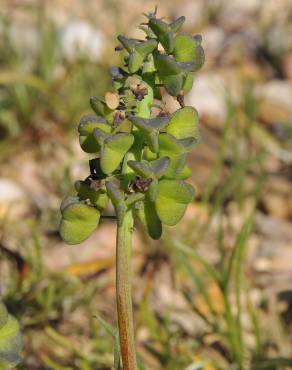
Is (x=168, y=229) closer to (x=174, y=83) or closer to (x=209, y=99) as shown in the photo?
(x=209, y=99)

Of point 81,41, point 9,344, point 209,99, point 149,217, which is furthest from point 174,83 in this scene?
point 81,41

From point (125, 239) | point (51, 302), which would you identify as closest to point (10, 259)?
point (51, 302)

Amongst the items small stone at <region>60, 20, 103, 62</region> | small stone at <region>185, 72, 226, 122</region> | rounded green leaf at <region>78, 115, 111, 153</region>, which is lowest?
rounded green leaf at <region>78, 115, 111, 153</region>

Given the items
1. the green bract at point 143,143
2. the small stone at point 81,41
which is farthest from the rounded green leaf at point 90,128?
the small stone at point 81,41

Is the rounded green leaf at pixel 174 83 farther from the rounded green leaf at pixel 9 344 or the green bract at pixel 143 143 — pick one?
the rounded green leaf at pixel 9 344

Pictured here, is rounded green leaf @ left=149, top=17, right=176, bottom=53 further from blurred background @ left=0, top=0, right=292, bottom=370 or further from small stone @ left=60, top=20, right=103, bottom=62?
small stone @ left=60, top=20, right=103, bottom=62

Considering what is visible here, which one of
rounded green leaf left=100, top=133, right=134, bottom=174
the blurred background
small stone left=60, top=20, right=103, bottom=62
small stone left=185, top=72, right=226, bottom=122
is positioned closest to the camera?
rounded green leaf left=100, top=133, right=134, bottom=174

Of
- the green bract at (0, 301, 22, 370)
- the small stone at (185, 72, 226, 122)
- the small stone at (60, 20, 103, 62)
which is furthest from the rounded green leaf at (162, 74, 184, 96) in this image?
the small stone at (60, 20, 103, 62)

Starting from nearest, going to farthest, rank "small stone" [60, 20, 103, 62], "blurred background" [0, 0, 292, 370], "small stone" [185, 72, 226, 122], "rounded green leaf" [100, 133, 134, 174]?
"rounded green leaf" [100, 133, 134, 174]
"blurred background" [0, 0, 292, 370]
"small stone" [185, 72, 226, 122]
"small stone" [60, 20, 103, 62]
